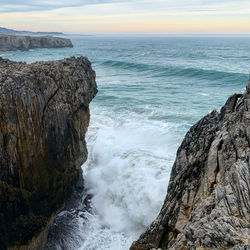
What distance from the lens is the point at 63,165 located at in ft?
40.3

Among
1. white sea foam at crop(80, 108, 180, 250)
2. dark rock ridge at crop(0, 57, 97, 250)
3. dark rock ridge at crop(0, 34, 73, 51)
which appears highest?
dark rock ridge at crop(0, 34, 73, 51)

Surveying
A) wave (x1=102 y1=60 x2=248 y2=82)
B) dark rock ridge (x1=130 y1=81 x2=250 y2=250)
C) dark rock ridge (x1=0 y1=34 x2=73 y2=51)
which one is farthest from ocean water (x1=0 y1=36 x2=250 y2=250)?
dark rock ridge (x1=0 y1=34 x2=73 y2=51)

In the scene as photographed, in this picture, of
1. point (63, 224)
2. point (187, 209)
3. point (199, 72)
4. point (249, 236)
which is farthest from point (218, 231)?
point (199, 72)

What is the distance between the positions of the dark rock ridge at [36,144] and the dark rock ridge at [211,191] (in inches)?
216

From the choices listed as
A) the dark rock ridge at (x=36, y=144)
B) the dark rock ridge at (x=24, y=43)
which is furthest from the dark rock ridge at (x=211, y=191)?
the dark rock ridge at (x=24, y=43)

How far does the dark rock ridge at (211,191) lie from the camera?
459 centimetres

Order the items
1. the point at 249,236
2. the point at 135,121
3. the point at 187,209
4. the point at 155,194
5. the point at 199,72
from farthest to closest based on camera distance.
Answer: the point at 199,72, the point at 135,121, the point at 155,194, the point at 187,209, the point at 249,236

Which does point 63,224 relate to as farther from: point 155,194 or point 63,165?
point 155,194

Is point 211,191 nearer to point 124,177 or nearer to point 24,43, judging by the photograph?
point 124,177

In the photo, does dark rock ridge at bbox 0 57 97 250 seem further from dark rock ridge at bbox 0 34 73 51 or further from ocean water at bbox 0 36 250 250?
dark rock ridge at bbox 0 34 73 51

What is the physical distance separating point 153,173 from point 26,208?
6635 millimetres

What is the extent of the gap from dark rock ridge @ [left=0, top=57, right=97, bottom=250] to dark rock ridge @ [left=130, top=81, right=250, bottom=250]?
5478mm

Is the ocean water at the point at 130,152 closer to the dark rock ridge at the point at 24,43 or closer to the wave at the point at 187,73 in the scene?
the wave at the point at 187,73

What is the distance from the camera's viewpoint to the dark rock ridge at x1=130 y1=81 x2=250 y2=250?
15.1 feet
